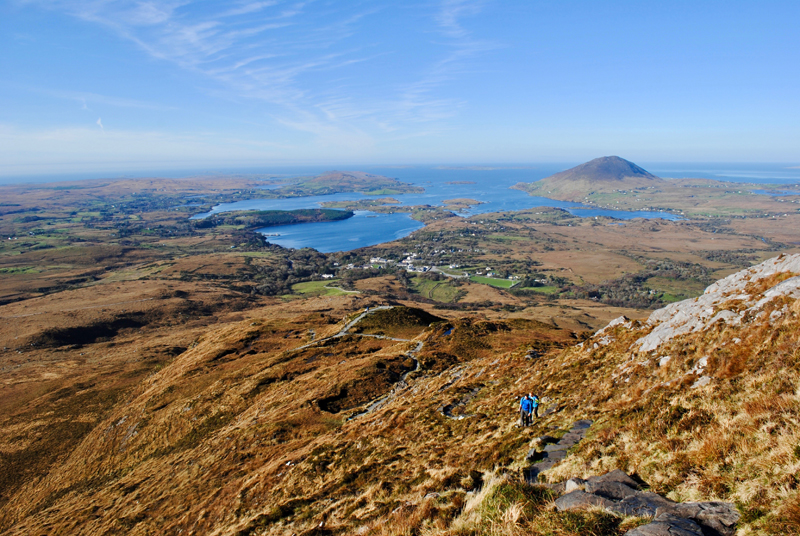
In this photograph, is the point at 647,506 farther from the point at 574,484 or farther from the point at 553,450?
the point at 553,450

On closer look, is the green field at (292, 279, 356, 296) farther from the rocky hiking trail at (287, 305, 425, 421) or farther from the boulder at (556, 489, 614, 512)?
the boulder at (556, 489, 614, 512)

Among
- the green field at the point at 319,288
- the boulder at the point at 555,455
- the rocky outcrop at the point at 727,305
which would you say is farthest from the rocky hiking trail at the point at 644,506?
the green field at the point at 319,288

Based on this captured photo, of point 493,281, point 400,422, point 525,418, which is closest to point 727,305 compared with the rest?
point 525,418

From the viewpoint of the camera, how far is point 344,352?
5225 centimetres

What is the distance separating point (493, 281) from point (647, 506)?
17631cm

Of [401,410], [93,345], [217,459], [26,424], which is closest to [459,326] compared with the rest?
[401,410]

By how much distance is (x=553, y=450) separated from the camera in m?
13.5

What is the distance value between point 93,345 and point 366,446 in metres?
92.9

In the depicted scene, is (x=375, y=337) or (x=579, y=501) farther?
(x=375, y=337)

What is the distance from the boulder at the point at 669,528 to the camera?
6559mm

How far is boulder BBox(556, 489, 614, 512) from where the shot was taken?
8.15 metres

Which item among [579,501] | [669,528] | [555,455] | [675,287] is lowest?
[675,287]

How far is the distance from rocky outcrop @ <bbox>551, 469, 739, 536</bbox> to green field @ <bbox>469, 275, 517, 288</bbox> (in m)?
166

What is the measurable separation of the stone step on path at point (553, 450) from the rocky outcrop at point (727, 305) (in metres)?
7.45
